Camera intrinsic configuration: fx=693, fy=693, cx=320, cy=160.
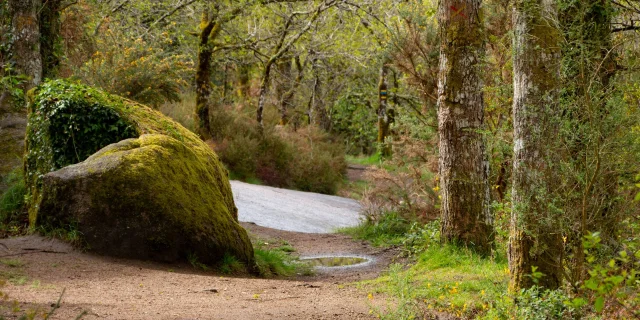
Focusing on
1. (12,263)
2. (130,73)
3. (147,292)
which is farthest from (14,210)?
(130,73)

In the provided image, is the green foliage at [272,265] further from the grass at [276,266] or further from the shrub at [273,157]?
the shrub at [273,157]

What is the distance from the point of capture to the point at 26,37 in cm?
1219

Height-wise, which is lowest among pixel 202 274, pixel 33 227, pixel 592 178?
pixel 202 274

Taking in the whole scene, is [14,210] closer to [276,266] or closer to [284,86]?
[276,266]

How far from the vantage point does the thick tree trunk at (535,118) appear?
589cm

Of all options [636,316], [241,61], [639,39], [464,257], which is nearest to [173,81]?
[241,61]

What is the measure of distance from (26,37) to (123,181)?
17.8 feet

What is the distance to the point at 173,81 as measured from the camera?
16.7 m

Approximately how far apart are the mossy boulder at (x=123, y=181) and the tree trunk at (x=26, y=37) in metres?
2.72

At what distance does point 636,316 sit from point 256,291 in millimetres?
3713

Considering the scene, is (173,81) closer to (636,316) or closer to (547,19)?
(547,19)

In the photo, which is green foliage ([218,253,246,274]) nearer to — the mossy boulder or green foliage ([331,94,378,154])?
the mossy boulder

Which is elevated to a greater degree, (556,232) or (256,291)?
(556,232)

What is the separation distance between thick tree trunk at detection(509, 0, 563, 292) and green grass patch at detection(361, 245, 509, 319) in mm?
673
